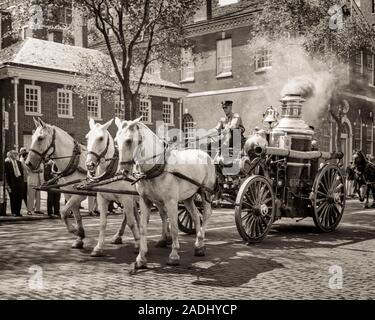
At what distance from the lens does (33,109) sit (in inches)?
1043

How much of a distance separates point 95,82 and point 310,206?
1411 centimetres

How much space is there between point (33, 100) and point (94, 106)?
3.63 metres

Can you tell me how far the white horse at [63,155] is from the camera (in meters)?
9.20

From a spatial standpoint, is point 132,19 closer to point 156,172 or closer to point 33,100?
point 156,172

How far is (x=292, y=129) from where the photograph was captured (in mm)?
10750

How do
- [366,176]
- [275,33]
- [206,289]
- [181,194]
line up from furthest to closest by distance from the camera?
[275,33] < [366,176] < [181,194] < [206,289]

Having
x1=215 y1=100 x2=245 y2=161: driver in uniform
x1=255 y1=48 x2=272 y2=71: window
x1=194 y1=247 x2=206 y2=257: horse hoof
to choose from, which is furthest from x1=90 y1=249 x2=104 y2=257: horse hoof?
x1=255 y1=48 x2=272 y2=71: window

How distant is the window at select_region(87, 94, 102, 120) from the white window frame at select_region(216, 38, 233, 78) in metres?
7.44

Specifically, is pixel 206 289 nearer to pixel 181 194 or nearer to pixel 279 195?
pixel 181 194

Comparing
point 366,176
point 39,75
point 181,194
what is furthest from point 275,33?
point 181,194

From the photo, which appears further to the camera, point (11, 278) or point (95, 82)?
point (95, 82)

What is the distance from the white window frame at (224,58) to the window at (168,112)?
3331 mm

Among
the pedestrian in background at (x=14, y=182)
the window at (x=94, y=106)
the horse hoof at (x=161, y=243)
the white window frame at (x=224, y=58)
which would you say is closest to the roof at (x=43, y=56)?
the window at (x=94, y=106)

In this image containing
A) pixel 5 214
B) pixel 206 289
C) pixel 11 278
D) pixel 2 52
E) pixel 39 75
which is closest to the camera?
pixel 206 289
